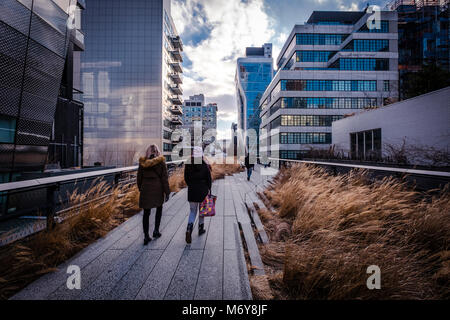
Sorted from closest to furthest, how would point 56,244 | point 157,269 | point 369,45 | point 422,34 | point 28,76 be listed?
point 157,269
point 56,244
point 28,76
point 369,45
point 422,34

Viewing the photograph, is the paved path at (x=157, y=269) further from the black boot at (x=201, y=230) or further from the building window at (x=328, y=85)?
the building window at (x=328, y=85)

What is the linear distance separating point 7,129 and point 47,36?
4.53m

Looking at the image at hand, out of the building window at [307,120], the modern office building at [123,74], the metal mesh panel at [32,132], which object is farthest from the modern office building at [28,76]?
the building window at [307,120]

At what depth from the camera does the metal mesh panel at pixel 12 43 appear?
6277mm

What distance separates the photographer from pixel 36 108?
7828 mm

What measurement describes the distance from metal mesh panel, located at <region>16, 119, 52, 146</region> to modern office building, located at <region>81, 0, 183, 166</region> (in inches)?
1080

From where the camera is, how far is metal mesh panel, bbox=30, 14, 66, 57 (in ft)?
24.0

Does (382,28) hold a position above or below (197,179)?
above

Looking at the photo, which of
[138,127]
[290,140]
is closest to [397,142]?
[290,140]

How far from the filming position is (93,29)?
117 ft

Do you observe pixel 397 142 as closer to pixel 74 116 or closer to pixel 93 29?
pixel 74 116

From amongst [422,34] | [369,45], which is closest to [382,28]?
[369,45]

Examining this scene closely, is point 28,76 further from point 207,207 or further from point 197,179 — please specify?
point 207,207
